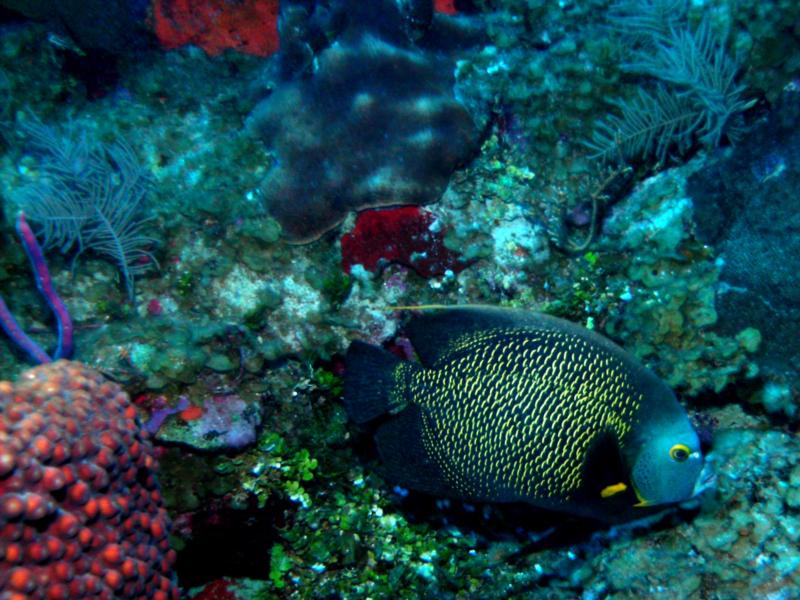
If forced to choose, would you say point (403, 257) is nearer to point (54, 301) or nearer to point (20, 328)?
point (54, 301)

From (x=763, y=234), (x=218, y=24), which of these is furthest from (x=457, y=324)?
(x=218, y=24)

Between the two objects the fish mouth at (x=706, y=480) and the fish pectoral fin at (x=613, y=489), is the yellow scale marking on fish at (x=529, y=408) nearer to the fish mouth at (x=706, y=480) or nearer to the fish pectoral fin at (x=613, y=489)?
the fish pectoral fin at (x=613, y=489)

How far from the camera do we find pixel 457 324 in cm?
244

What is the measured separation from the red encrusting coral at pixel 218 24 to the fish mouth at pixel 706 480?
4931 mm

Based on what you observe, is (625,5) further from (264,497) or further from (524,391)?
(264,497)

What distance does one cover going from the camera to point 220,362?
309 cm

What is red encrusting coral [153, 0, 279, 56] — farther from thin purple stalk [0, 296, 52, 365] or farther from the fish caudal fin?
the fish caudal fin

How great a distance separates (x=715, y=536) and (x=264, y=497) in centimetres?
264

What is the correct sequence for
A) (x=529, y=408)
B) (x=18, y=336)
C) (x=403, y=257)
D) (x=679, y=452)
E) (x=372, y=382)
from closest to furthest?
1. (x=679, y=452)
2. (x=529, y=408)
3. (x=372, y=382)
4. (x=18, y=336)
5. (x=403, y=257)

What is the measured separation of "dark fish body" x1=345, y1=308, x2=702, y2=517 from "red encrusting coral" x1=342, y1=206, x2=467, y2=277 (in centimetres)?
112

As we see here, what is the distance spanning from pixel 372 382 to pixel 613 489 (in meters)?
1.19

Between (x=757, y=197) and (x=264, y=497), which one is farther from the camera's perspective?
(x=264, y=497)

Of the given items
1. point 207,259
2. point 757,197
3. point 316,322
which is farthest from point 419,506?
point 757,197

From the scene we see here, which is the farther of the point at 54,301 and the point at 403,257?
the point at 403,257
